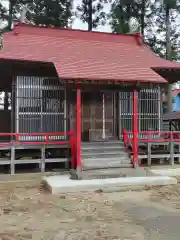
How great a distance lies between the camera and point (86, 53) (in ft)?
38.9

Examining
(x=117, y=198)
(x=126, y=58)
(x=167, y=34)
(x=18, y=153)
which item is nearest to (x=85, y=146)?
(x=18, y=153)

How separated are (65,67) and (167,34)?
16024mm

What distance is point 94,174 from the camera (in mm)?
8805

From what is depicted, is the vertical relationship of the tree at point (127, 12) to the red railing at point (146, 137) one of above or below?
above

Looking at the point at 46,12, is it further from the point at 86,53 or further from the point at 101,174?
the point at 101,174

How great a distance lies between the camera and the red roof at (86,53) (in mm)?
9555

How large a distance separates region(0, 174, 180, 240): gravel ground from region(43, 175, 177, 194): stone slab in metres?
0.24

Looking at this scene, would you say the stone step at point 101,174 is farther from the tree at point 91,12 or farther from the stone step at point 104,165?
the tree at point 91,12

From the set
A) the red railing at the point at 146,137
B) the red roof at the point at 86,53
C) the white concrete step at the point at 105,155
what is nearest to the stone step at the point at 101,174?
the white concrete step at the point at 105,155

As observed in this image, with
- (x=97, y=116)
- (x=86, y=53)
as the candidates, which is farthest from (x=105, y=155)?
(x=86, y=53)

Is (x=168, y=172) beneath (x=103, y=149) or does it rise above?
beneath

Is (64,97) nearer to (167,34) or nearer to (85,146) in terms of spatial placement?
(85,146)

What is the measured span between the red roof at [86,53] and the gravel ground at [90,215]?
11.4 feet

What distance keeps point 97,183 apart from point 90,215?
230 centimetres
